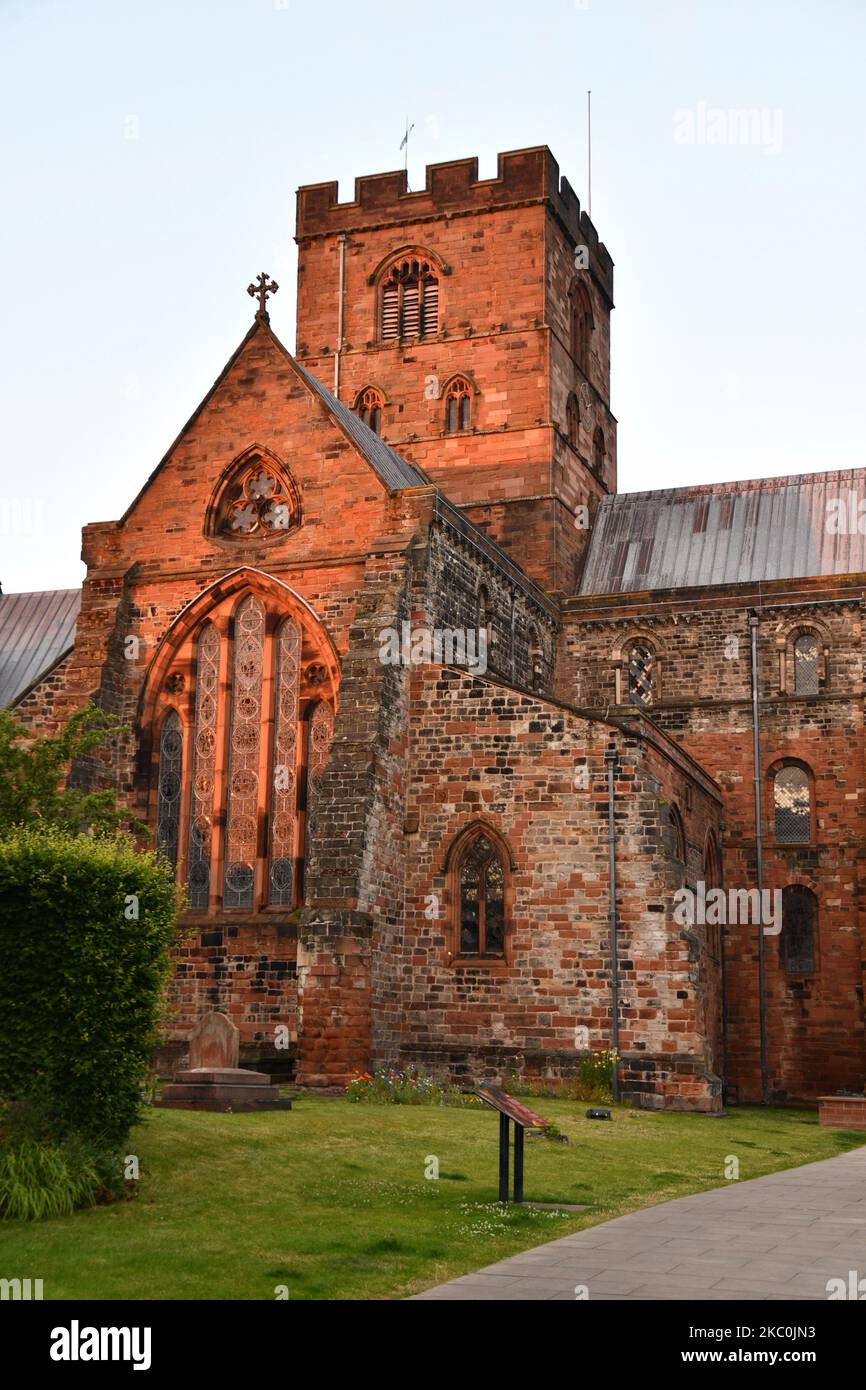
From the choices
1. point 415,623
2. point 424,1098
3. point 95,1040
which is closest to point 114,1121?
point 95,1040

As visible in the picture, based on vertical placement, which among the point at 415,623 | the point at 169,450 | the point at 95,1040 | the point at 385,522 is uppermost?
the point at 169,450

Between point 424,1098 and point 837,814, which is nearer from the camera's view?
point 424,1098

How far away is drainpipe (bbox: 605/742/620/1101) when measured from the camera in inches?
977

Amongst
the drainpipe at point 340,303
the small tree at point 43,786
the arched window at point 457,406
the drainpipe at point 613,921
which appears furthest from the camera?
the drainpipe at point 340,303

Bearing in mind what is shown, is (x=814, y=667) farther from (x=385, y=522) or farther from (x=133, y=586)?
(x=133, y=586)

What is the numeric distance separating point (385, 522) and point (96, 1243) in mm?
18687

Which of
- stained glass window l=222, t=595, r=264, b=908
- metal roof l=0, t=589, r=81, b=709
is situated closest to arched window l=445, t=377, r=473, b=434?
metal roof l=0, t=589, r=81, b=709

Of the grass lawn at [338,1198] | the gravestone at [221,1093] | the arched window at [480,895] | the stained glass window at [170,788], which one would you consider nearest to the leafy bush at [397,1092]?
the grass lawn at [338,1198]

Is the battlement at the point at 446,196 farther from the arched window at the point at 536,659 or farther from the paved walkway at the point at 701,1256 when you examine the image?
the paved walkway at the point at 701,1256

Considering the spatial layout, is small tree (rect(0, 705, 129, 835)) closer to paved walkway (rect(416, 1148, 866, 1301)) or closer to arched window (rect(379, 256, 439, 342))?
paved walkway (rect(416, 1148, 866, 1301))

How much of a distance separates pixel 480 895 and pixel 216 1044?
253 inches

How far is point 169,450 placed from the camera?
30.3 metres

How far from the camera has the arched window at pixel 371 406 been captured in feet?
133

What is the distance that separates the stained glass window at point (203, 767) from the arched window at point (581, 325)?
1749 centimetres
